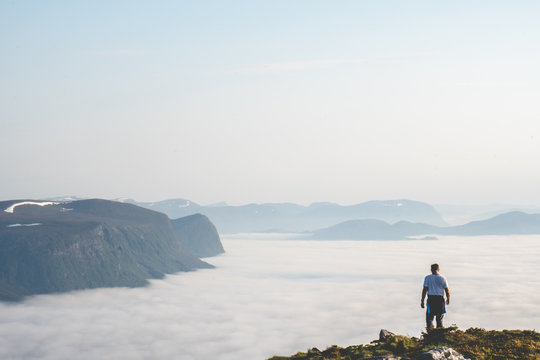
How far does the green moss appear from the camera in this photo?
27547mm

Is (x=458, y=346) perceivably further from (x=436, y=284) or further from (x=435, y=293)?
(x=436, y=284)

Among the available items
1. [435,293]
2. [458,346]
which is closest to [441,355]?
[458,346]

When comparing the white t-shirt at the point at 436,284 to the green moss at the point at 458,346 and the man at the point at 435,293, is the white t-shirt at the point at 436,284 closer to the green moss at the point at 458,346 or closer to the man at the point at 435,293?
the man at the point at 435,293

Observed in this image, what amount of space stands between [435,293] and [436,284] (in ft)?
1.77

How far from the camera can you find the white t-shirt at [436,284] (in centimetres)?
3382

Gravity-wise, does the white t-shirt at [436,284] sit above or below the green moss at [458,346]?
above

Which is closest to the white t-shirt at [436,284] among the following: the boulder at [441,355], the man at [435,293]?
the man at [435,293]

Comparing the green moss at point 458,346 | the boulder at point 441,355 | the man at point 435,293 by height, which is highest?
the man at point 435,293

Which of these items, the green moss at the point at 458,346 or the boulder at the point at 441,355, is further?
the green moss at the point at 458,346

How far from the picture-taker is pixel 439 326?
3459 cm

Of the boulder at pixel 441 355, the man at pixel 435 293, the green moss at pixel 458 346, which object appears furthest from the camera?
the man at pixel 435 293

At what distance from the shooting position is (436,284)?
112ft

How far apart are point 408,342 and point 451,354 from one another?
4464 millimetres

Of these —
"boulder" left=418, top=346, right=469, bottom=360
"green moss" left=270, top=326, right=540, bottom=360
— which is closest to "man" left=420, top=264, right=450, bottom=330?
"green moss" left=270, top=326, right=540, bottom=360
